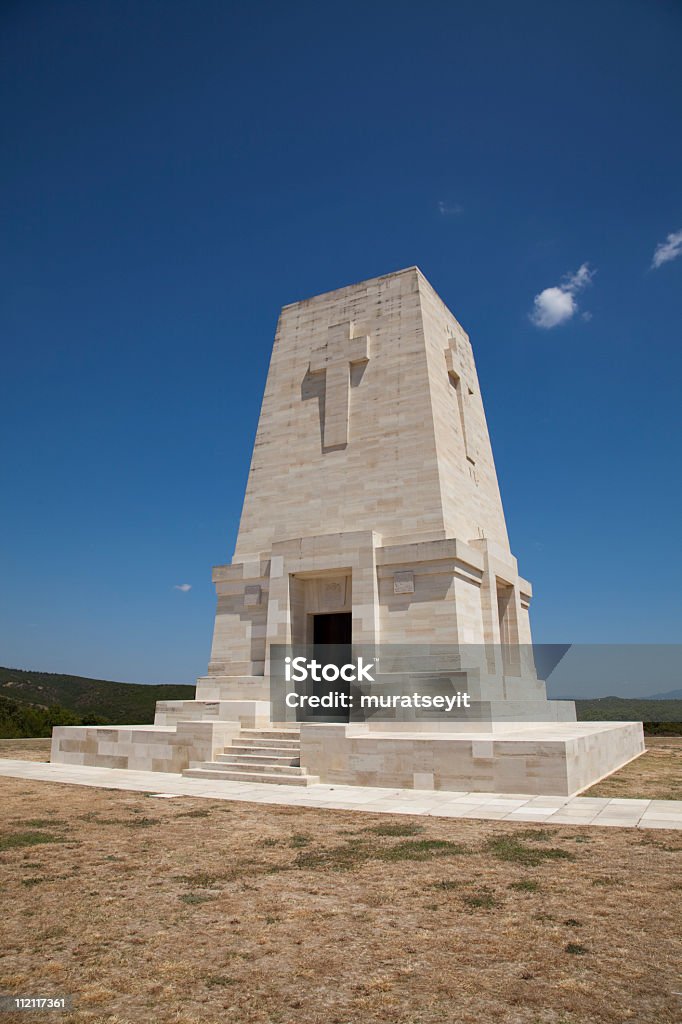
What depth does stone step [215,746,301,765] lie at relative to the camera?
1367cm

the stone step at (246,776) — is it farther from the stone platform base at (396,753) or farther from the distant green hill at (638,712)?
the distant green hill at (638,712)

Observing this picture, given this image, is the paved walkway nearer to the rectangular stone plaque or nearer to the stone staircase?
the stone staircase

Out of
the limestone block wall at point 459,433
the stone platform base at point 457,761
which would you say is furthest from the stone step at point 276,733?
the limestone block wall at point 459,433

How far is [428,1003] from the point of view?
12.1ft

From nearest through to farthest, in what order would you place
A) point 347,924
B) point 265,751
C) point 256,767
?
point 347,924, point 256,767, point 265,751

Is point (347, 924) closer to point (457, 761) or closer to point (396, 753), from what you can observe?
point (457, 761)

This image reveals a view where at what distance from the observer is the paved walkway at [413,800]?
352 inches

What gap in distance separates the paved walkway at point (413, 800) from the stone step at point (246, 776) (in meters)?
0.15

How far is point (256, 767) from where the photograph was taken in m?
13.5

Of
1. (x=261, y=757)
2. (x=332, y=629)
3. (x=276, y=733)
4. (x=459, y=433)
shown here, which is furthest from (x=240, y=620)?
(x=459, y=433)

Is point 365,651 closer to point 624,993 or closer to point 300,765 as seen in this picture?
point 300,765

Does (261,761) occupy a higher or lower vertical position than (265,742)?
lower

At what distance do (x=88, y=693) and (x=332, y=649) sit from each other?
150ft

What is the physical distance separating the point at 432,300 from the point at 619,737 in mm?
13687
